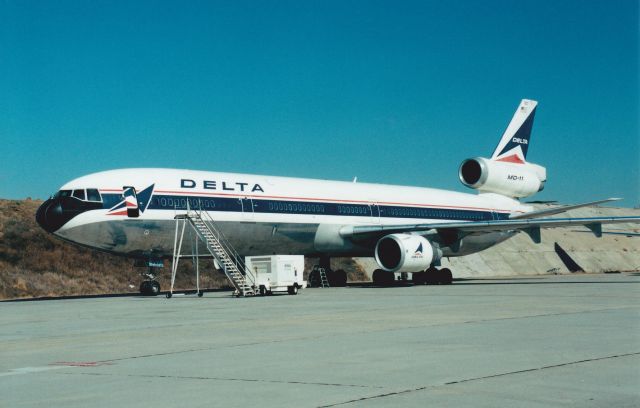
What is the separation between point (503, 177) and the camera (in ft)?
134

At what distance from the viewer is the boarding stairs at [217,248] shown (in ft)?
86.0

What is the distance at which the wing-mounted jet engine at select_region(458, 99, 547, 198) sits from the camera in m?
40.2

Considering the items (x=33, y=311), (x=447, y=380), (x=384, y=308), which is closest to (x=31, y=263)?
(x=33, y=311)

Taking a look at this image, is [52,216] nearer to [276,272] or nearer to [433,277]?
[276,272]

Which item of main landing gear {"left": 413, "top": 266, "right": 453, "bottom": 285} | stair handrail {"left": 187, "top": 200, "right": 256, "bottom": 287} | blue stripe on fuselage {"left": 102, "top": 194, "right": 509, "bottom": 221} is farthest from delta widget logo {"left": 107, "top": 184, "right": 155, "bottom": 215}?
main landing gear {"left": 413, "top": 266, "right": 453, "bottom": 285}

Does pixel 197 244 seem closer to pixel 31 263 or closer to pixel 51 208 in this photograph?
pixel 51 208

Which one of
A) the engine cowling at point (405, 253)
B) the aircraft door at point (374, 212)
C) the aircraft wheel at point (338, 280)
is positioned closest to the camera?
the engine cowling at point (405, 253)

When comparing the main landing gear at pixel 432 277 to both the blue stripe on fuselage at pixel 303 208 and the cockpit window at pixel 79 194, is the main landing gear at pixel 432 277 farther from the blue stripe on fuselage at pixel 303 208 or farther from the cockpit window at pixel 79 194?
the cockpit window at pixel 79 194

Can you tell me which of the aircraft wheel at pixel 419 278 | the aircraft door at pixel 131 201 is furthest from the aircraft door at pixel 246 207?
the aircraft wheel at pixel 419 278

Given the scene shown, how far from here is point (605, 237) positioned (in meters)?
64.9

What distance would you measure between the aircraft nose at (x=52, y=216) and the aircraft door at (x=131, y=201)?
199 centimetres

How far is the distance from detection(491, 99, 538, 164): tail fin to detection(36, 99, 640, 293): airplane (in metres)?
0.05

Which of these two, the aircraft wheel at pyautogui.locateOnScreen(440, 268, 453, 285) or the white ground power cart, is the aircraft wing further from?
the white ground power cart

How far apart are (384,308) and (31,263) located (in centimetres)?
2494
